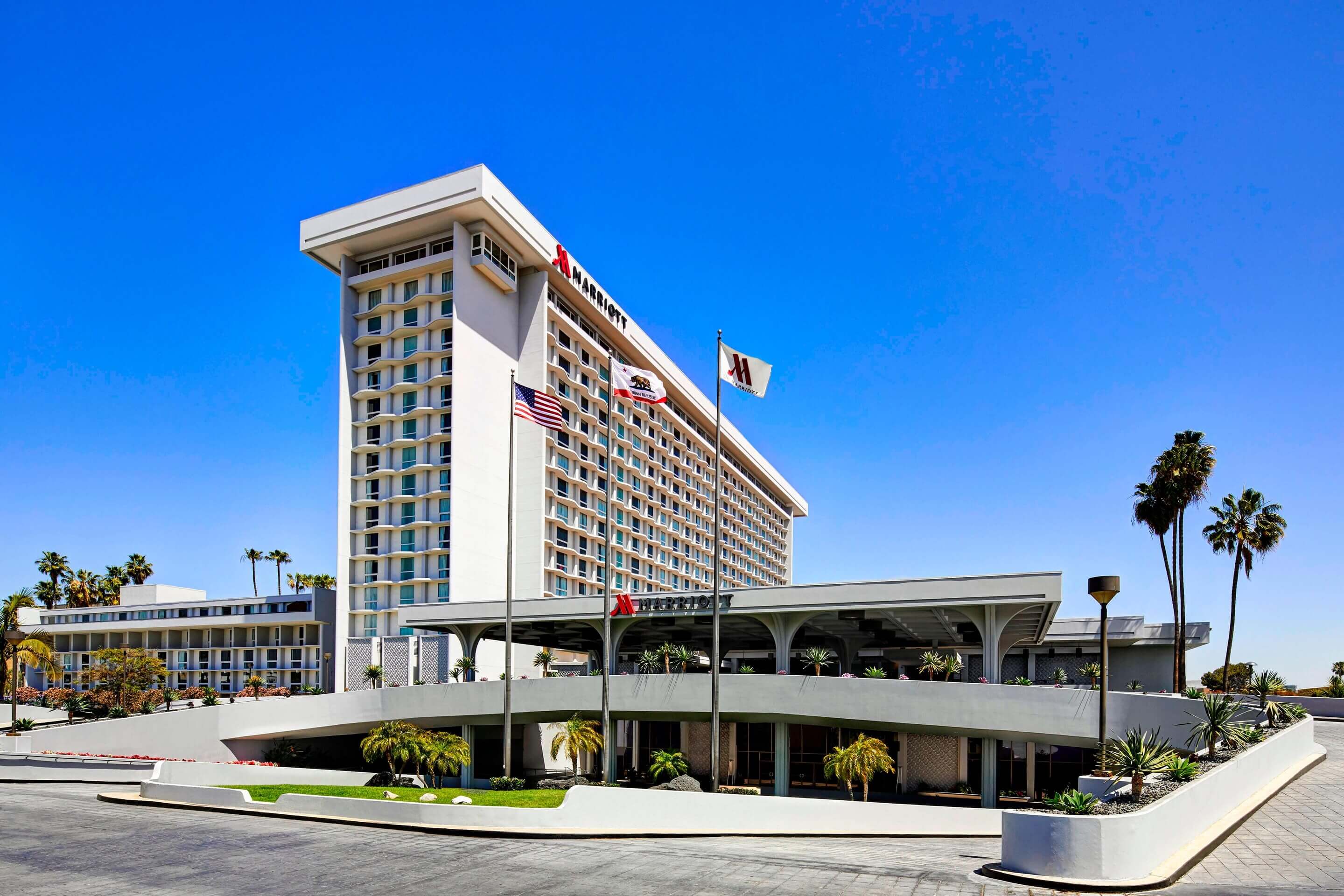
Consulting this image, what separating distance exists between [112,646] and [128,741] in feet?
127

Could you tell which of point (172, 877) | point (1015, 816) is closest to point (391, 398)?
point (172, 877)

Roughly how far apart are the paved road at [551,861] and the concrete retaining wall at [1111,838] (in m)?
0.64

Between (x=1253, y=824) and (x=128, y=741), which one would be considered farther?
(x=128, y=741)

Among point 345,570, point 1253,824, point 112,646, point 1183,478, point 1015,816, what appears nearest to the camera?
point 1015,816

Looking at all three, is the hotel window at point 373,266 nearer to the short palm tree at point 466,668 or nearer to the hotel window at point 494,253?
the hotel window at point 494,253

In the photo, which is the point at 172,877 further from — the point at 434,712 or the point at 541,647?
the point at 541,647

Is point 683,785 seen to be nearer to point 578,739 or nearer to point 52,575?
point 578,739

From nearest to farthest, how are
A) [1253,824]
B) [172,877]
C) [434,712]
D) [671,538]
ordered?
[172,877]
[1253,824]
[434,712]
[671,538]

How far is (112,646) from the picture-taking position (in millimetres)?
84375

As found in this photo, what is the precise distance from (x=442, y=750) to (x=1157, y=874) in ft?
104

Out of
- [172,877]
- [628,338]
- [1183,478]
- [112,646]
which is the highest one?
[628,338]

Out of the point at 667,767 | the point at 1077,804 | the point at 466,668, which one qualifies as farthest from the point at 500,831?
the point at 466,668

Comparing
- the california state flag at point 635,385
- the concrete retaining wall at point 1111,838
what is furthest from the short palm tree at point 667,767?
the concrete retaining wall at point 1111,838

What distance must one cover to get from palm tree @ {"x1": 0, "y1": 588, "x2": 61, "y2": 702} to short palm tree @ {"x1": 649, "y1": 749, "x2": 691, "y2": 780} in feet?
124
